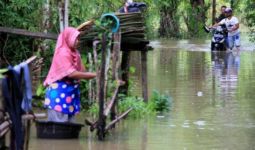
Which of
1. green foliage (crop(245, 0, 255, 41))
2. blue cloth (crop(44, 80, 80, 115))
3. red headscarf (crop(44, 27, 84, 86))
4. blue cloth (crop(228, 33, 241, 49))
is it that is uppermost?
green foliage (crop(245, 0, 255, 41))

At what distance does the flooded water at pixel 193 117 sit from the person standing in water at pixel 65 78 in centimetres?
39

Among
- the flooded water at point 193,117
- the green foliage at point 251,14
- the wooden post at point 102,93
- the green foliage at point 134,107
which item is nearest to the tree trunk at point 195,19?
the green foliage at point 251,14

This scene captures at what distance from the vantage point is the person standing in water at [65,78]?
7719 mm

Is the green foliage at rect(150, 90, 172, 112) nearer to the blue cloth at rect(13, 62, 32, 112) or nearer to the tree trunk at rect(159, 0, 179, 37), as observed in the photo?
the blue cloth at rect(13, 62, 32, 112)

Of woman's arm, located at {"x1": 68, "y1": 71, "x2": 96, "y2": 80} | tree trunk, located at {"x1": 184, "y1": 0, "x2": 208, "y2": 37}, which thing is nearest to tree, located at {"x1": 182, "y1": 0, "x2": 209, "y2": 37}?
tree trunk, located at {"x1": 184, "y1": 0, "x2": 208, "y2": 37}

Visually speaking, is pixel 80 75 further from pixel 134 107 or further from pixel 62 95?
pixel 134 107

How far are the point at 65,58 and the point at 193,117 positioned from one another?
2.96 meters

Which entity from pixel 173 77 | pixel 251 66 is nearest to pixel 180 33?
pixel 251 66

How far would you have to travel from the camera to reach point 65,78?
7.78 meters

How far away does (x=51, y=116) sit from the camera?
7.95 m

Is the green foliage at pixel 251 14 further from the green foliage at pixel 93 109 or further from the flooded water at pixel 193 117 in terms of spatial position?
the green foliage at pixel 93 109

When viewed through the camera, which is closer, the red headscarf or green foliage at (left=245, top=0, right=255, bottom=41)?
the red headscarf

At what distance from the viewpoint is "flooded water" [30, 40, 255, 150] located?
7910 mm

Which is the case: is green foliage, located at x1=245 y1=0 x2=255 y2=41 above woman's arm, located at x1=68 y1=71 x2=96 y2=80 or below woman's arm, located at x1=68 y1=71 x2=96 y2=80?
above
